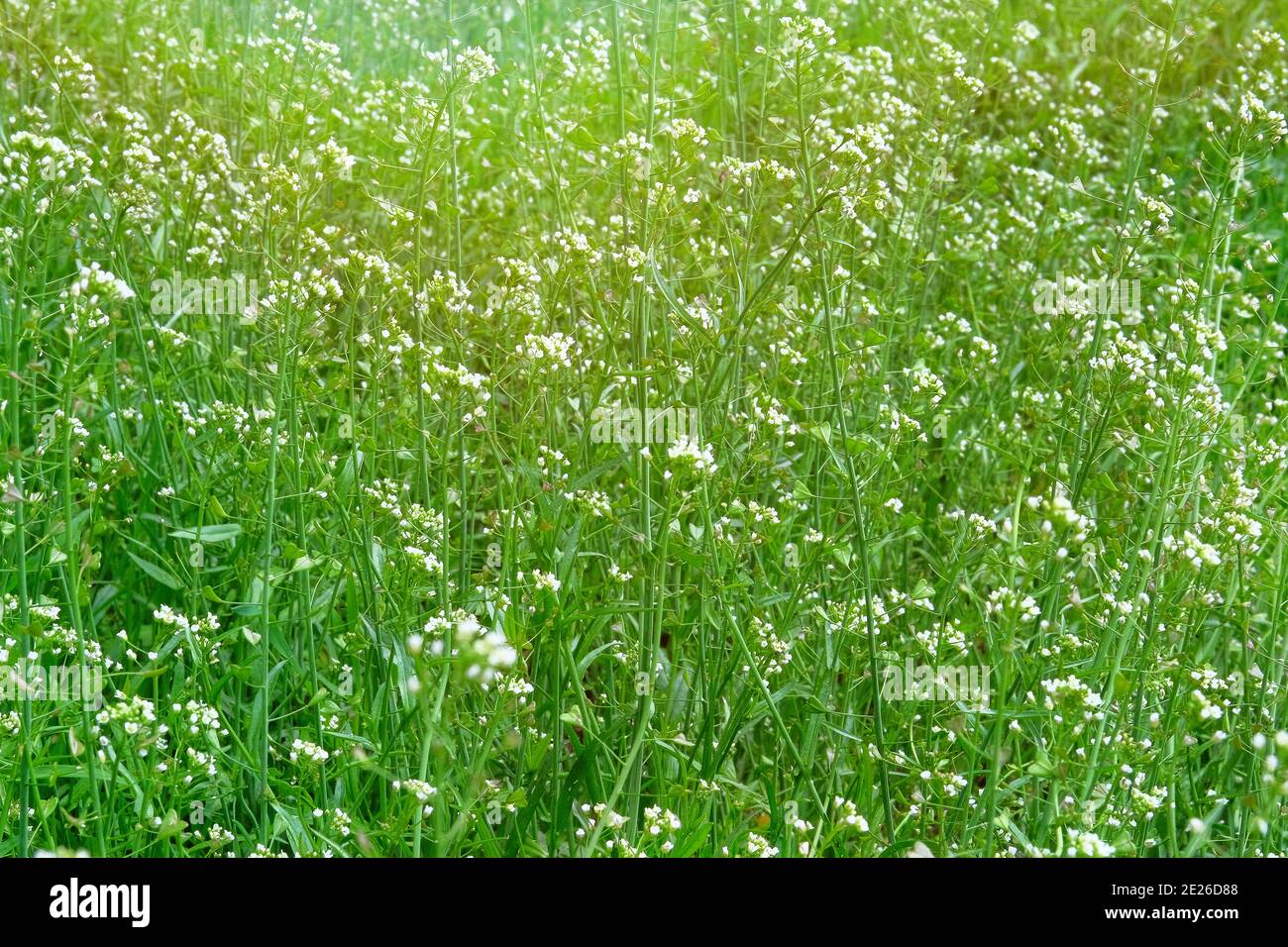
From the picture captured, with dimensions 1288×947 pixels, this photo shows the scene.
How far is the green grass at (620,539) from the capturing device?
235cm

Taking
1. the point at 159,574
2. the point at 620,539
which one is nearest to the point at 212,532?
the point at 159,574

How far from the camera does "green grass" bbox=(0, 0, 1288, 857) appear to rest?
2352 millimetres

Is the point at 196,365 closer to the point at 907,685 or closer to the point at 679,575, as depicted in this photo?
the point at 679,575

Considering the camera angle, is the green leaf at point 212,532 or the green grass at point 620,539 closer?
the green grass at point 620,539

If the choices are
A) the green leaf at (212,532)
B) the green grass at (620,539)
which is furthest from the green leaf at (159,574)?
the green leaf at (212,532)

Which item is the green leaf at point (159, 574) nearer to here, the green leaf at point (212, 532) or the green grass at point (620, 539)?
the green grass at point (620, 539)

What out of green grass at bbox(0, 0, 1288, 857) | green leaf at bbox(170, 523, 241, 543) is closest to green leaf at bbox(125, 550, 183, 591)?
green grass at bbox(0, 0, 1288, 857)

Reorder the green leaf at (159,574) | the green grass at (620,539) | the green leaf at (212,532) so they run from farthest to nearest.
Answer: the green leaf at (159,574)
the green leaf at (212,532)
the green grass at (620,539)

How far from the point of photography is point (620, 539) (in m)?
2.98

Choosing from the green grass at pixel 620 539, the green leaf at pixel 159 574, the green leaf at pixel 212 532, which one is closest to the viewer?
the green grass at pixel 620 539

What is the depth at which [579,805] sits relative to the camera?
100 inches

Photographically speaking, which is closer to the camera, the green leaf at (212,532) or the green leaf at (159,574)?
the green leaf at (212,532)

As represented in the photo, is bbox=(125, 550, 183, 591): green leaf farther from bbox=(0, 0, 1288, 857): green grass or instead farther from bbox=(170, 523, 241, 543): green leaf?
bbox=(170, 523, 241, 543): green leaf

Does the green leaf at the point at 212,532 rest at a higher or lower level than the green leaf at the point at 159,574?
higher
